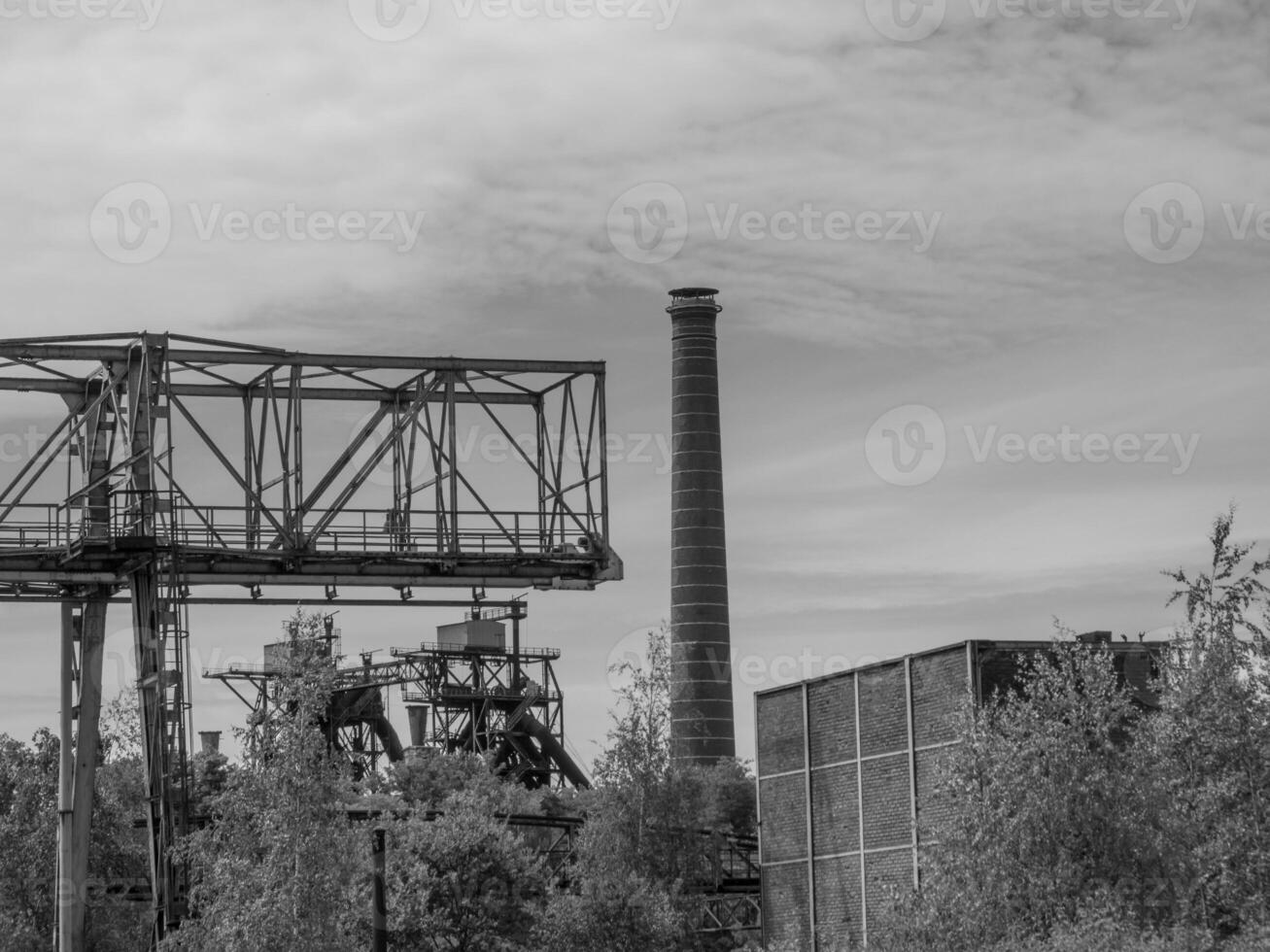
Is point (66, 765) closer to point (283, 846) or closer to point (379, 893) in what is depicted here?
Answer: point (283, 846)

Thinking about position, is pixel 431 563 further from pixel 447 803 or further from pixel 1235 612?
pixel 1235 612

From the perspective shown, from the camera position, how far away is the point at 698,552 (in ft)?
242

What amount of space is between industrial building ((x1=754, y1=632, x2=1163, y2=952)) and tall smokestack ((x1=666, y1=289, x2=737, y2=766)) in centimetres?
2588

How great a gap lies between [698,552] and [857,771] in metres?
31.5

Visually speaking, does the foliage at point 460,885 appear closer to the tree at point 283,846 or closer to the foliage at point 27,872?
the tree at point 283,846

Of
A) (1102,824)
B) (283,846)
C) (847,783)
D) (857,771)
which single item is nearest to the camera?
(1102,824)

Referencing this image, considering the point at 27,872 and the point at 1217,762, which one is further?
the point at 27,872

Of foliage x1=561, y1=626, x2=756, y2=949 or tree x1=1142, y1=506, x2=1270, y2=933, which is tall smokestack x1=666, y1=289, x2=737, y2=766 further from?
tree x1=1142, y1=506, x2=1270, y2=933

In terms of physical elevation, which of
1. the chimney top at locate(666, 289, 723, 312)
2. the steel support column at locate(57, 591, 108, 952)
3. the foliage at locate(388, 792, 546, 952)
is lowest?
the foliage at locate(388, 792, 546, 952)

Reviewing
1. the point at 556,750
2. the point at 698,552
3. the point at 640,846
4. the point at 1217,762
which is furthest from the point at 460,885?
the point at 556,750

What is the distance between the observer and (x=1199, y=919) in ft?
94.0

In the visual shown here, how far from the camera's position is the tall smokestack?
240ft

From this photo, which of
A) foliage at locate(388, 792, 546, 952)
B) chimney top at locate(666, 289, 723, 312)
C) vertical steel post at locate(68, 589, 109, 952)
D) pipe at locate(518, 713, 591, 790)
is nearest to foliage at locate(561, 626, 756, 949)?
foliage at locate(388, 792, 546, 952)

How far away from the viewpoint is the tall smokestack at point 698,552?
73.0m
